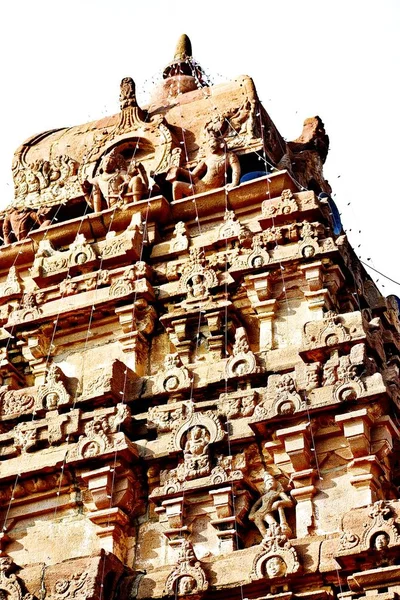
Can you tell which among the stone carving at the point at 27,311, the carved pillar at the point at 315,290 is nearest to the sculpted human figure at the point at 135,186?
the stone carving at the point at 27,311

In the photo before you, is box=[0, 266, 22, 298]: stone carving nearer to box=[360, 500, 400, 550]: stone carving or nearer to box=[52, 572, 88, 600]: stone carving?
box=[52, 572, 88, 600]: stone carving

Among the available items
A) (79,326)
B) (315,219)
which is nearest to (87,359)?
(79,326)

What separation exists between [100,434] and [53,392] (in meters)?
1.58

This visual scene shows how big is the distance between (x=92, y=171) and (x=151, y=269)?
3.39 metres

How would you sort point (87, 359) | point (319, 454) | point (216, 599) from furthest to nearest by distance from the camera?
point (87, 359), point (319, 454), point (216, 599)

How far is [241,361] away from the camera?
59.3 feet

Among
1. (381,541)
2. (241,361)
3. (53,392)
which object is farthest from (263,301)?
(381,541)

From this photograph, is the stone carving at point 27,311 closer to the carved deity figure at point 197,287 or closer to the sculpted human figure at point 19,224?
the sculpted human figure at point 19,224

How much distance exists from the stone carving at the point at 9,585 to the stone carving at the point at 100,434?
201cm

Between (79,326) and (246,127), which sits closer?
(79,326)

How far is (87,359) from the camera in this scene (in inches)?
796

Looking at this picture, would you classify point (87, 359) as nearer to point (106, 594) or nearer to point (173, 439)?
point (173, 439)

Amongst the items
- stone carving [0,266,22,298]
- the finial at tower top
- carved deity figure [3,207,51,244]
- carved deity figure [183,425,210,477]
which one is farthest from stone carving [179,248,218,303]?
the finial at tower top

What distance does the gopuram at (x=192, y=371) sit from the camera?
15578mm
